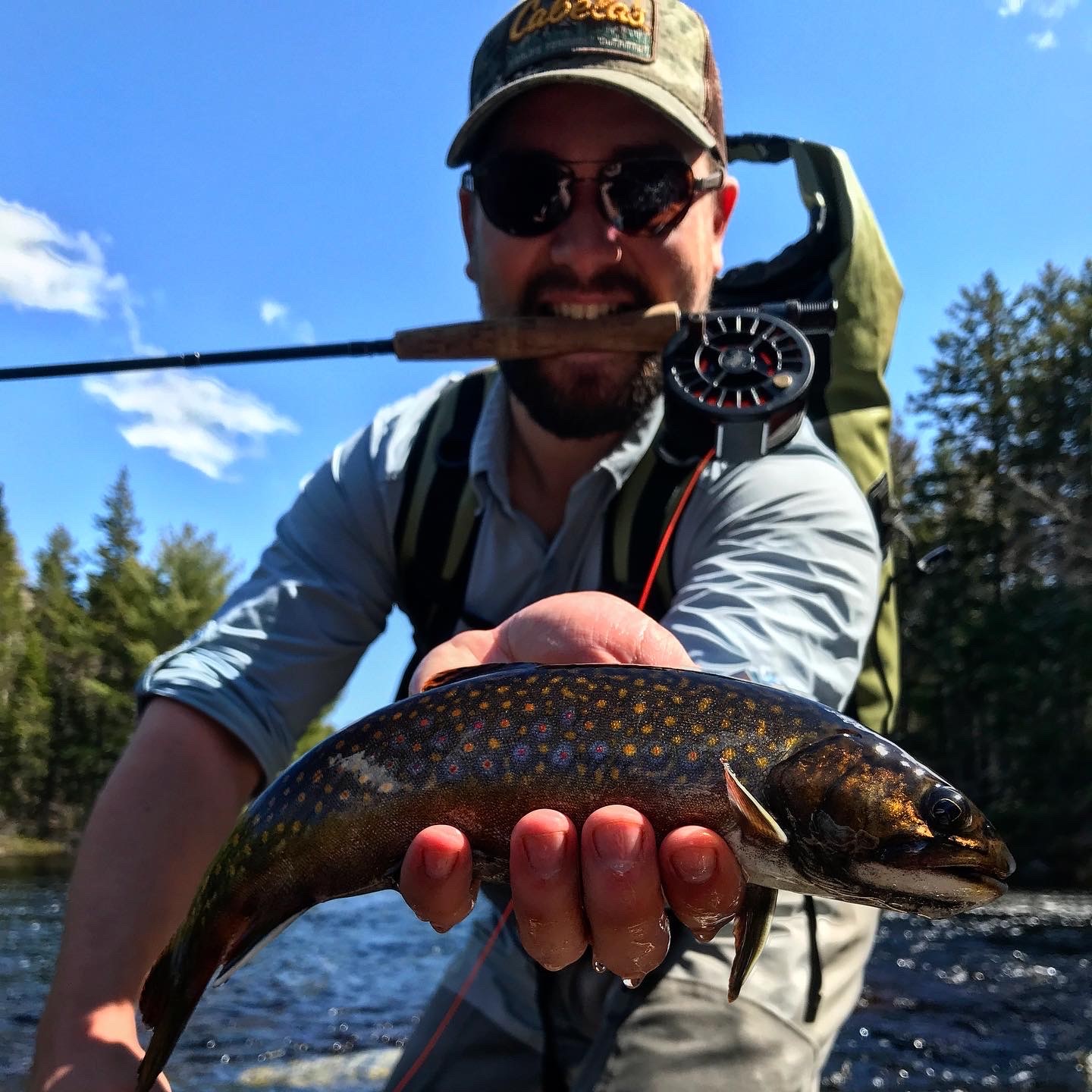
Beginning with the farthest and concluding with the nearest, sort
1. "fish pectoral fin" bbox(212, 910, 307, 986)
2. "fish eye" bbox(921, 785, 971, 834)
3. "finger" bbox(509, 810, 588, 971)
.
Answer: "fish pectoral fin" bbox(212, 910, 307, 986) < "finger" bbox(509, 810, 588, 971) < "fish eye" bbox(921, 785, 971, 834)

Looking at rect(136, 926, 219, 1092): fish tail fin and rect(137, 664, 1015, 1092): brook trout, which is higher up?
rect(137, 664, 1015, 1092): brook trout

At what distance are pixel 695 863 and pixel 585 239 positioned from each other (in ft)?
8.22

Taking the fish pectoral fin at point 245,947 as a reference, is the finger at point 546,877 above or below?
above

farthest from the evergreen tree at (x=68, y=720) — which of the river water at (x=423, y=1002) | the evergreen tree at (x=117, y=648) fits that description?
the river water at (x=423, y=1002)

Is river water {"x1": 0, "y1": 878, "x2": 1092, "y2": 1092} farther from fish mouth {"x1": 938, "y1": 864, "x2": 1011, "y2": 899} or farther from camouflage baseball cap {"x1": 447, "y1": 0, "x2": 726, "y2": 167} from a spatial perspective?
camouflage baseball cap {"x1": 447, "y1": 0, "x2": 726, "y2": 167}

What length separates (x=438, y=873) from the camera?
1893mm

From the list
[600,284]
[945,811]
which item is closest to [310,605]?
[600,284]

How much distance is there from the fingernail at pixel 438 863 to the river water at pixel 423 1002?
4425 mm

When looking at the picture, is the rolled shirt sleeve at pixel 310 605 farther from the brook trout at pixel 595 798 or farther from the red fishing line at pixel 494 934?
the brook trout at pixel 595 798

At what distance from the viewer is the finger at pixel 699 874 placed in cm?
179

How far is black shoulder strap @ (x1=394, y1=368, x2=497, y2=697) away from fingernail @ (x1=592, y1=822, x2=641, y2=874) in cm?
160

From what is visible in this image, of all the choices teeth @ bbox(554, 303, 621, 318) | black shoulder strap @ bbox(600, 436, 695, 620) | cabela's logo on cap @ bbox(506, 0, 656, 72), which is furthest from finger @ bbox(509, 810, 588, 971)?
cabela's logo on cap @ bbox(506, 0, 656, 72)

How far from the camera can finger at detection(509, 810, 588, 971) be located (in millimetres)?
1827

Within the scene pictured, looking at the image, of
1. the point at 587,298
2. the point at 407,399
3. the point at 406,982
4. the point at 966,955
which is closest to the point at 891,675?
the point at 587,298
